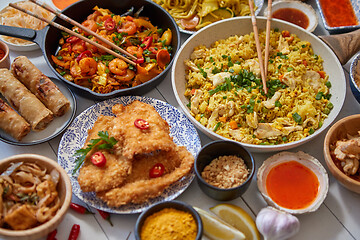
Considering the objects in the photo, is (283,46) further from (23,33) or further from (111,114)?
(23,33)

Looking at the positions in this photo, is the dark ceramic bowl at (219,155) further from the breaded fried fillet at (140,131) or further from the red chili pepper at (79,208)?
the red chili pepper at (79,208)

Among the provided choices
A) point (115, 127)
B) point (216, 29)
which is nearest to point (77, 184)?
point (115, 127)

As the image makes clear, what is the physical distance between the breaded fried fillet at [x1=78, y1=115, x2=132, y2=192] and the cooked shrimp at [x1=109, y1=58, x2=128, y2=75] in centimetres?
92

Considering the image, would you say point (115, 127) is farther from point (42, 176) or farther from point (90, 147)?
point (42, 176)

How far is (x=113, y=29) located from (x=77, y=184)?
1.87 metres

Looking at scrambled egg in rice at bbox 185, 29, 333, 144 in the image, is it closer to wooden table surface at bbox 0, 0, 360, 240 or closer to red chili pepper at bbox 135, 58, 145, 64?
wooden table surface at bbox 0, 0, 360, 240

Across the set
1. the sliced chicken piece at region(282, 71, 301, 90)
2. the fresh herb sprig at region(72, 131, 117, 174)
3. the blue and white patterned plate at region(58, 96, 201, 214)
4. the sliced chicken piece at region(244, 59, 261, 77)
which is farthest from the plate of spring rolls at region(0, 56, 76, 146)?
the sliced chicken piece at region(282, 71, 301, 90)

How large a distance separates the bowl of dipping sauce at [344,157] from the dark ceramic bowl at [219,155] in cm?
70

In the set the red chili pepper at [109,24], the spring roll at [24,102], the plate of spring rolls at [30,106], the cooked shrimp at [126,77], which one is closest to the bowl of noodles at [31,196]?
the plate of spring rolls at [30,106]

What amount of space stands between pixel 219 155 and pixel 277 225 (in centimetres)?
80

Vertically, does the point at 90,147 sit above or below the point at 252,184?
above

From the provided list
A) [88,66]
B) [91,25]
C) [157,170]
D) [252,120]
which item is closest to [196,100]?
[252,120]

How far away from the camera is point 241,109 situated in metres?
3.51

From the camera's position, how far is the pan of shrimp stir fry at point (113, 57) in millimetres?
3801
